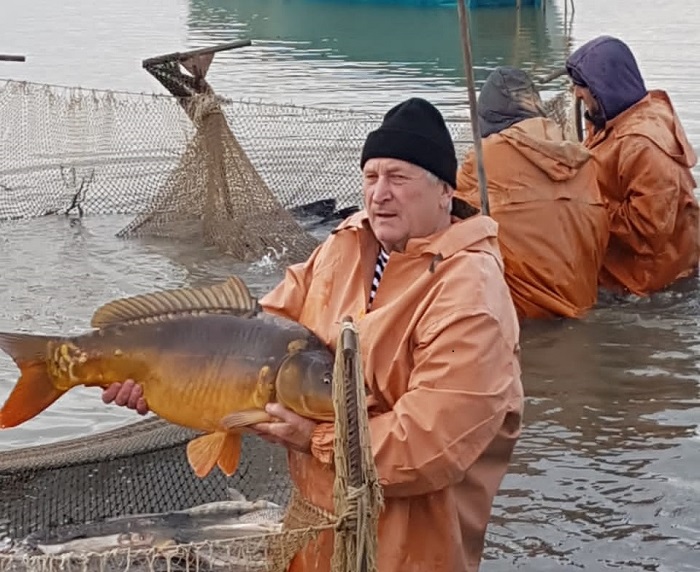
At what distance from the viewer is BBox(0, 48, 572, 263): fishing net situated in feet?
34.4

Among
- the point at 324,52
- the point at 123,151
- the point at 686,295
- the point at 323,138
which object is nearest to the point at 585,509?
the point at 686,295

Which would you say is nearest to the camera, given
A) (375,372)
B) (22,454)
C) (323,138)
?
(375,372)

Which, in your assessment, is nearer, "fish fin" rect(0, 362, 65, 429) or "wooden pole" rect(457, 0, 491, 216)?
"fish fin" rect(0, 362, 65, 429)

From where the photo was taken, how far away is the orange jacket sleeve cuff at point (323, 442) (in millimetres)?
3178

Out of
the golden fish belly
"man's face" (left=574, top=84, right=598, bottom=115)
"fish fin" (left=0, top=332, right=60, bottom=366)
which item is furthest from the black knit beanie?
"man's face" (left=574, top=84, right=598, bottom=115)

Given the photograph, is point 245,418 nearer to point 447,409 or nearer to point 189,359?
point 189,359

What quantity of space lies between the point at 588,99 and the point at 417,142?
5273mm

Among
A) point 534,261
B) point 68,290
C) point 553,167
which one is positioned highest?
point 553,167

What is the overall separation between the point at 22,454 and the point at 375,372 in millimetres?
2935

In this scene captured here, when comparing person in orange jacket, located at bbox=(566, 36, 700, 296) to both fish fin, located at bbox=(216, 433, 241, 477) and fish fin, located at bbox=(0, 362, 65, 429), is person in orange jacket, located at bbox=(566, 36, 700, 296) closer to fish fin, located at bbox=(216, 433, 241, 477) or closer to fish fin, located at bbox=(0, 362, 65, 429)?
fish fin, located at bbox=(216, 433, 241, 477)

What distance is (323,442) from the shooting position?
3.21 meters

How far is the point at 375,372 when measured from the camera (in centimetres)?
327

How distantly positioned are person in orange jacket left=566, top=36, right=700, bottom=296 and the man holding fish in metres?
4.95

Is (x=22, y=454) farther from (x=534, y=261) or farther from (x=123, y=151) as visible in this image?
(x=123, y=151)
